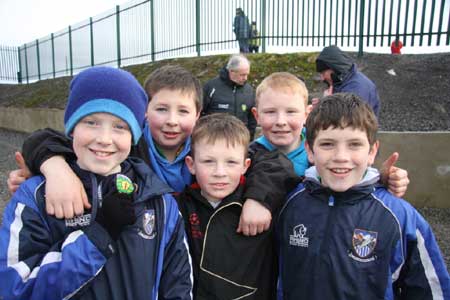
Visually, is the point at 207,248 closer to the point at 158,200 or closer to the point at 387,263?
the point at 158,200

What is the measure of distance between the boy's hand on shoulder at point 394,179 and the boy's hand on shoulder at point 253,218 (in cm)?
55

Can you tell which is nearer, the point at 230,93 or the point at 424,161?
the point at 424,161

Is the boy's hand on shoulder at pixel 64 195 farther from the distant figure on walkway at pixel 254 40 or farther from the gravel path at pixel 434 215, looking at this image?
the distant figure on walkway at pixel 254 40

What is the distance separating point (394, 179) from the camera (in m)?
1.64

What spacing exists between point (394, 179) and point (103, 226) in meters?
1.25

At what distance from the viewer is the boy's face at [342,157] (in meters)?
1.62

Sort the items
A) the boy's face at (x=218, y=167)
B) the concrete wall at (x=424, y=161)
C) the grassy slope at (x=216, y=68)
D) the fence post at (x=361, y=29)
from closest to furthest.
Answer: the boy's face at (x=218, y=167), the concrete wall at (x=424, y=161), the fence post at (x=361, y=29), the grassy slope at (x=216, y=68)

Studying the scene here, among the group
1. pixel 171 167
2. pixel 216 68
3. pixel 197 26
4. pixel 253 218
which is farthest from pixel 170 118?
pixel 197 26

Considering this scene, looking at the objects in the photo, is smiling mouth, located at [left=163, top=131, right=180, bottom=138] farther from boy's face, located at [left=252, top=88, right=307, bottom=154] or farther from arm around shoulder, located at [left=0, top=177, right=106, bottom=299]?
arm around shoulder, located at [left=0, top=177, right=106, bottom=299]

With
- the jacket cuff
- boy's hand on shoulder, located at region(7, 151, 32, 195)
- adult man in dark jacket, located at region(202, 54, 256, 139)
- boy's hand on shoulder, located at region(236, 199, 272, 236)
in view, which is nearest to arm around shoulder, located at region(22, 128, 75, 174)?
boy's hand on shoulder, located at region(7, 151, 32, 195)

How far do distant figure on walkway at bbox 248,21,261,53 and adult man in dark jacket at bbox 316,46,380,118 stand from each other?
570 centimetres

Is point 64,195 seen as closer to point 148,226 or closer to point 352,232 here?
point 148,226

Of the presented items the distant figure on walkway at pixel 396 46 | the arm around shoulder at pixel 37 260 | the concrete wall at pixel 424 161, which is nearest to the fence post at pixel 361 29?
the distant figure on walkway at pixel 396 46

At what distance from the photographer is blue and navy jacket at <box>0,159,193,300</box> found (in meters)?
1.29
